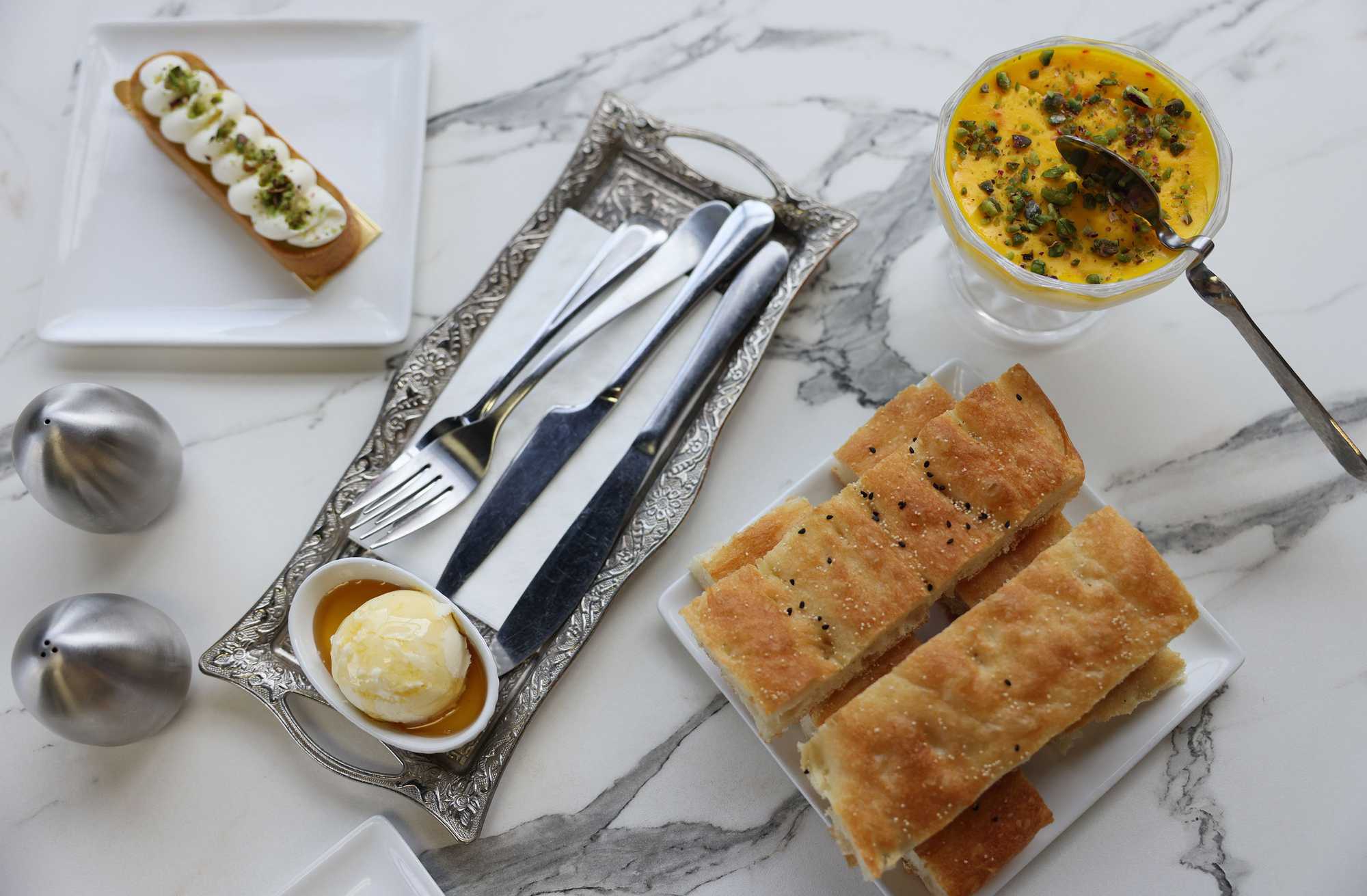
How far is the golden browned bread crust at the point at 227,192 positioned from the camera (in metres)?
2.29

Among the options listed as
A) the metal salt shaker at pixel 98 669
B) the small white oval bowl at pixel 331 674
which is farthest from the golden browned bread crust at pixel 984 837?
the metal salt shaker at pixel 98 669

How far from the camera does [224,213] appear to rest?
2432mm

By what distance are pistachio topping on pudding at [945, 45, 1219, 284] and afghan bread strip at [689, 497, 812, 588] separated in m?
0.72

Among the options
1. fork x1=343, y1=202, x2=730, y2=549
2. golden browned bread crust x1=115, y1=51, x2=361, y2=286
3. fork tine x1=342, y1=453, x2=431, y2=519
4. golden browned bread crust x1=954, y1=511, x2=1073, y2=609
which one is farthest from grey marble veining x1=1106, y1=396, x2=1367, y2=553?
golden browned bread crust x1=115, y1=51, x2=361, y2=286

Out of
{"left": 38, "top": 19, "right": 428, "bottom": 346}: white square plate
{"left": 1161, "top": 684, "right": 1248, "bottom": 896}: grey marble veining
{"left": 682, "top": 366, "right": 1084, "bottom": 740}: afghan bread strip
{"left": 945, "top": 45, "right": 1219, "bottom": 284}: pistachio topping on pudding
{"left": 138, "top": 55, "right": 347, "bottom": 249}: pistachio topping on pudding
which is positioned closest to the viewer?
{"left": 682, "top": 366, "right": 1084, "bottom": 740}: afghan bread strip

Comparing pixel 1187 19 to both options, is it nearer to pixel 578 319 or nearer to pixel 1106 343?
pixel 1106 343

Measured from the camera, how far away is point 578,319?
7.54ft

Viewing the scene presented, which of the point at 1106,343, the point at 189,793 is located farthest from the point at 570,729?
the point at 1106,343

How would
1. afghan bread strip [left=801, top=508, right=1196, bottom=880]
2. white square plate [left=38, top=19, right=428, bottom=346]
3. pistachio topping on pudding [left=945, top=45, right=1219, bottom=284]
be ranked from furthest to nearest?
white square plate [left=38, top=19, right=428, bottom=346], pistachio topping on pudding [left=945, top=45, right=1219, bottom=284], afghan bread strip [left=801, top=508, right=1196, bottom=880]

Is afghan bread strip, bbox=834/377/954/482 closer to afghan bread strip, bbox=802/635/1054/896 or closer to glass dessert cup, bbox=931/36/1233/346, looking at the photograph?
glass dessert cup, bbox=931/36/1233/346

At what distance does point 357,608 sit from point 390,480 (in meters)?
0.30

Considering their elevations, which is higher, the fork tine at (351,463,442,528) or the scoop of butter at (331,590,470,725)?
the fork tine at (351,463,442,528)

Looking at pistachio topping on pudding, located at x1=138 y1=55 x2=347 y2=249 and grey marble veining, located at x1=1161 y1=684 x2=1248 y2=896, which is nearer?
grey marble veining, located at x1=1161 y1=684 x2=1248 y2=896

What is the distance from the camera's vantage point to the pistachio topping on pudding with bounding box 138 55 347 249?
2.24 m
